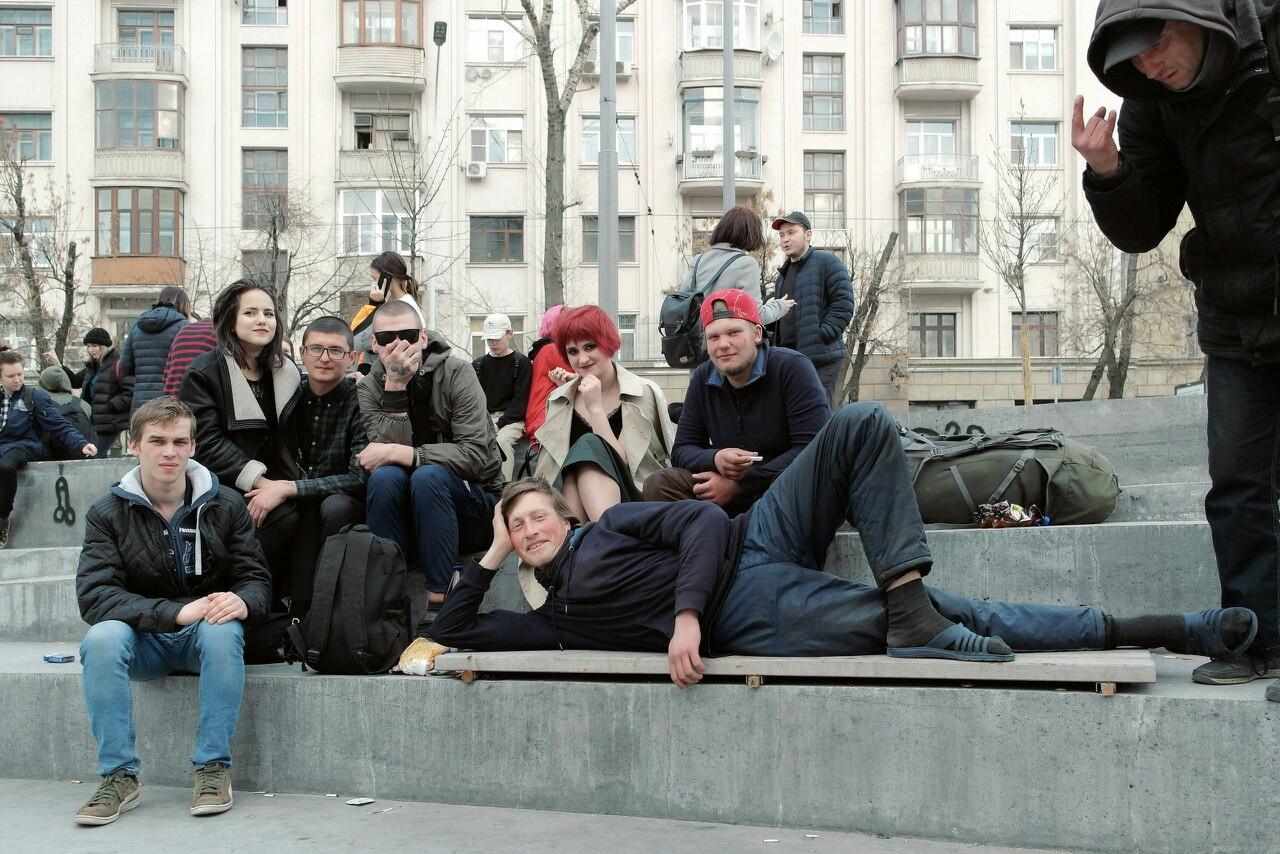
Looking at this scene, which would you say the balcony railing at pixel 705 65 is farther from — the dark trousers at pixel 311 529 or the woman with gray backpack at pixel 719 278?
the dark trousers at pixel 311 529

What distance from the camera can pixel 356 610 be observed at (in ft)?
15.1

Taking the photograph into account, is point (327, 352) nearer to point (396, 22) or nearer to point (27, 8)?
point (396, 22)

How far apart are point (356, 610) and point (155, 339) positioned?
650 centimetres

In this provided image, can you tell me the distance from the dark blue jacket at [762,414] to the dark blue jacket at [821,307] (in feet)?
9.33

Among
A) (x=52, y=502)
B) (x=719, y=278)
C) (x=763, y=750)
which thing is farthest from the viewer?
(x=52, y=502)

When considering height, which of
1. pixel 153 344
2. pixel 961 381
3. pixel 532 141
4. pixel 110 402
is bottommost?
pixel 110 402

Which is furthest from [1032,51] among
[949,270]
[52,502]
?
[52,502]

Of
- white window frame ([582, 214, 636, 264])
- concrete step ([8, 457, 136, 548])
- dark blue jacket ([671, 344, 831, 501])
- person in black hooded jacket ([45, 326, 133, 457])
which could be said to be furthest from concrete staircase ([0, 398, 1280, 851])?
white window frame ([582, 214, 636, 264])

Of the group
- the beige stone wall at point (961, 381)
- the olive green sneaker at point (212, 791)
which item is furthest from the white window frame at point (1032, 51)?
the olive green sneaker at point (212, 791)

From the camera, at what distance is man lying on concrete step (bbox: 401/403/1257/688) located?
381 cm

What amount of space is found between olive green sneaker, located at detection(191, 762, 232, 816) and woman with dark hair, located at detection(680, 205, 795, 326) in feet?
14.4

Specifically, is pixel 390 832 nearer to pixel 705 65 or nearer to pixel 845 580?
pixel 845 580

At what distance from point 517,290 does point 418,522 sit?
33.1 m

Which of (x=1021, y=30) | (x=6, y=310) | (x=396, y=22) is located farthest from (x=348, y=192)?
(x=1021, y=30)
